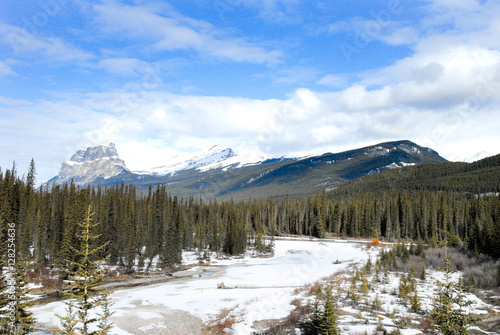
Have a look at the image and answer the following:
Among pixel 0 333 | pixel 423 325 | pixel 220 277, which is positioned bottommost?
pixel 220 277

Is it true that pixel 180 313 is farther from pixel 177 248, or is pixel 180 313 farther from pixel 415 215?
pixel 415 215

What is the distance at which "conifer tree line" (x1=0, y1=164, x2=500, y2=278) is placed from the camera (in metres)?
61.9

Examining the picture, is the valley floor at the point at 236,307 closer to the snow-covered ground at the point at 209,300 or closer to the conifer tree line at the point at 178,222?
the snow-covered ground at the point at 209,300

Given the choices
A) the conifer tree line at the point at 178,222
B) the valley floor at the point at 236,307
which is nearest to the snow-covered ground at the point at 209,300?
the valley floor at the point at 236,307

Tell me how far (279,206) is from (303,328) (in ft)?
417

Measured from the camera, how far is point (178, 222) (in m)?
86.4

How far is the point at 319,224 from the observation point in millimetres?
123938

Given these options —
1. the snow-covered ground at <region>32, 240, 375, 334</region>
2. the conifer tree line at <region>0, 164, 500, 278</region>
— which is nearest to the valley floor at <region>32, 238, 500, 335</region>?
the snow-covered ground at <region>32, 240, 375, 334</region>

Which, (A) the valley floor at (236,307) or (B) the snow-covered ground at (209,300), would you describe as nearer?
(A) the valley floor at (236,307)

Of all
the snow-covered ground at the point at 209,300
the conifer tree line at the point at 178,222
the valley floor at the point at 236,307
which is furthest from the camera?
the conifer tree line at the point at 178,222

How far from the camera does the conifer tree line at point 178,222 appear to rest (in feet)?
203

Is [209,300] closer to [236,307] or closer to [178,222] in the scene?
[236,307]

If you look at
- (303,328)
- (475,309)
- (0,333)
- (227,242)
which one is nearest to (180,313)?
(303,328)

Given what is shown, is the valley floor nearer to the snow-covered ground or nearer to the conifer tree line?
the snow-covered ground
